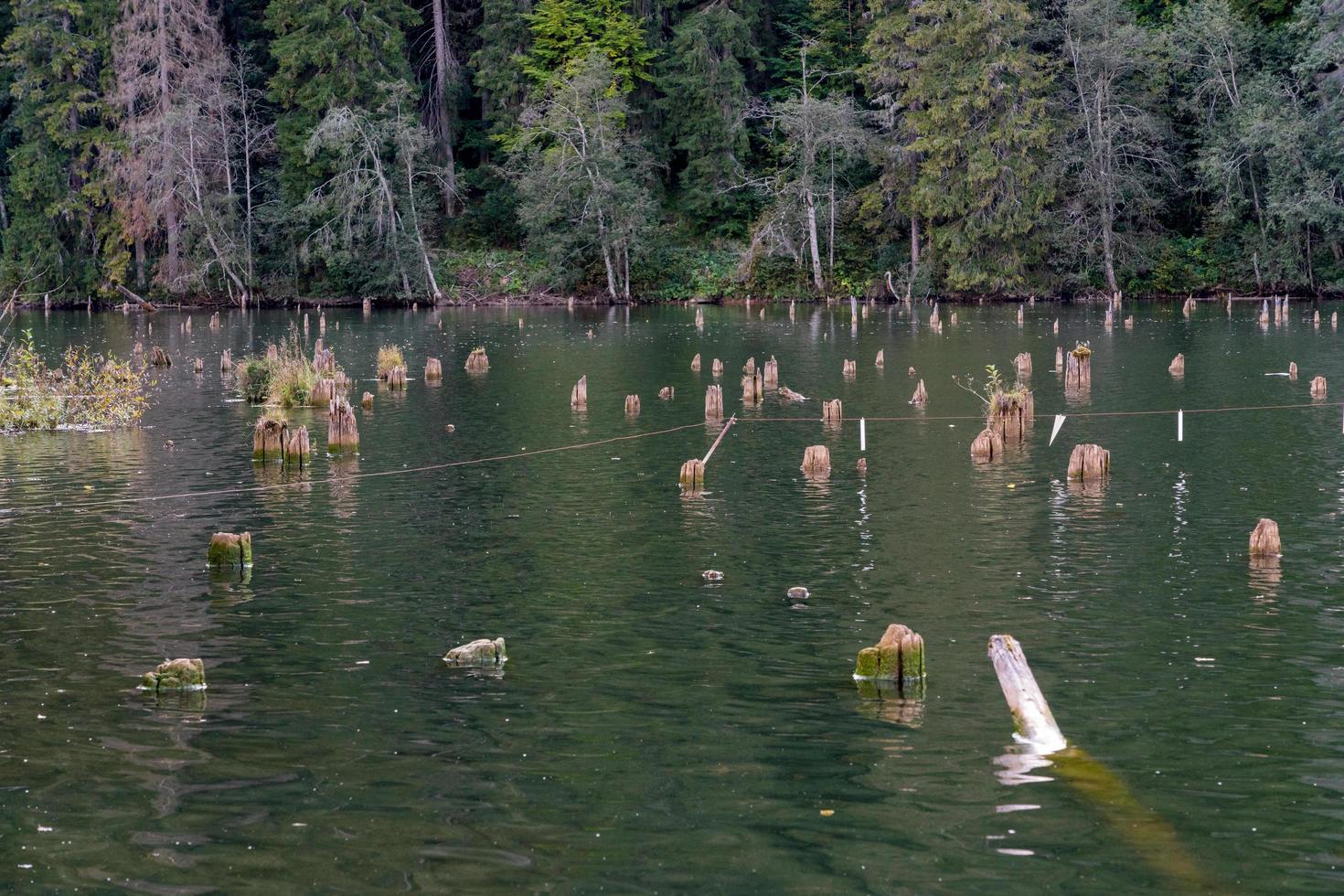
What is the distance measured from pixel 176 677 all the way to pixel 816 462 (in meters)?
13.2

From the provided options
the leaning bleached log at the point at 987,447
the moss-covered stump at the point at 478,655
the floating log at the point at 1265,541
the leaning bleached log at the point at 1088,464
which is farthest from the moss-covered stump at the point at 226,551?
the leaning bleached log at the point at 987,447

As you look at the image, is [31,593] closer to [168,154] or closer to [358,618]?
[358,618]

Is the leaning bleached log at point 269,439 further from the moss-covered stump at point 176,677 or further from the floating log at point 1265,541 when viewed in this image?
the floating log at point 1265,541

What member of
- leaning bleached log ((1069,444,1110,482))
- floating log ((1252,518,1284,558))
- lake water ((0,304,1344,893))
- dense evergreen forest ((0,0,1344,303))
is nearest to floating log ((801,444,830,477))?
lake water ((0,304,1344,893))

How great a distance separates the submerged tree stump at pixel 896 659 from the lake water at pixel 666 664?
279 mm

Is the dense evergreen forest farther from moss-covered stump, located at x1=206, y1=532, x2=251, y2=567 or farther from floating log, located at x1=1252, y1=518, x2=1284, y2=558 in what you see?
moss-covered stump, located at x1=206, y1=532, x2=251, y2=567

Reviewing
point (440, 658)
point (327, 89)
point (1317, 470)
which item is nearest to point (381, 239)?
point (327, 89)

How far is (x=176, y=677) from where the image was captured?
1310 cm

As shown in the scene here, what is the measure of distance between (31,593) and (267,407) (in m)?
17.8

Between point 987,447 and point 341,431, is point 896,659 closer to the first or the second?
point 987,447

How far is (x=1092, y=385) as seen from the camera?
Answer: 36562 millimetres

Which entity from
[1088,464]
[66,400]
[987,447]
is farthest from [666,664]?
[66,400]

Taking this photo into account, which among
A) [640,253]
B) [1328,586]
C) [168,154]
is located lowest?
[1328,586]

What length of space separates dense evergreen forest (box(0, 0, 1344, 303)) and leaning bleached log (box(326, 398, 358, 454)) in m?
51.0
